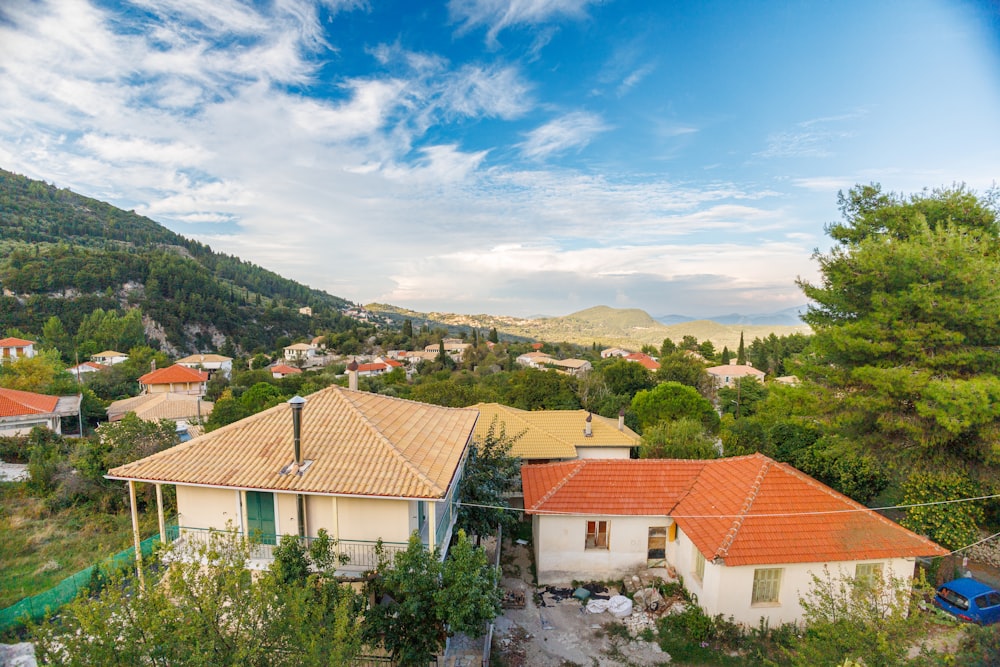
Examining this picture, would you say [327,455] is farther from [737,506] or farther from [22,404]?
[22,404]

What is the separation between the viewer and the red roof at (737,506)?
1180 cm

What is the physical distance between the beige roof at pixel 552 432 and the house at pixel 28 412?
2735cm

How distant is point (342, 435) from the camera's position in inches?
439

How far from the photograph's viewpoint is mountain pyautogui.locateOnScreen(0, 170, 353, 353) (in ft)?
246

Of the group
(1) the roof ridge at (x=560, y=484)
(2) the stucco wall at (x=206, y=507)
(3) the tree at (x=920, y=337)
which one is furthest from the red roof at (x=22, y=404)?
(3) the tree at (x=920, y=337)

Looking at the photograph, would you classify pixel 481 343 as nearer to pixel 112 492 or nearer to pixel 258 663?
pixel 112 492

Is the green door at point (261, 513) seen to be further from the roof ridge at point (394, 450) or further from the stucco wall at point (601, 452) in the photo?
the stucco wall at point (601, 452)

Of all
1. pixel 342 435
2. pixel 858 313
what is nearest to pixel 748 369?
pixel 858 313

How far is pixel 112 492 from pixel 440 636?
17.8 metres

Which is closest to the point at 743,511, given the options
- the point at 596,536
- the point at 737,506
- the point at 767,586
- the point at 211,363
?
the point at 737,506

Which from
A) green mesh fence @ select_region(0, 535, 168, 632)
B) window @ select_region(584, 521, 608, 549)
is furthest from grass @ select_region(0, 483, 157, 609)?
window @ select_region(584, 521, 608, 549)

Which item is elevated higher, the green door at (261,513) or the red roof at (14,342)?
the green door at (261,513)

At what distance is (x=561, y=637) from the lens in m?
11.5

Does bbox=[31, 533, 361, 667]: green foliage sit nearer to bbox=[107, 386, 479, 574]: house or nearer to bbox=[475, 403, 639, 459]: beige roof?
bbox=[107, 386, 479, 574]: house
